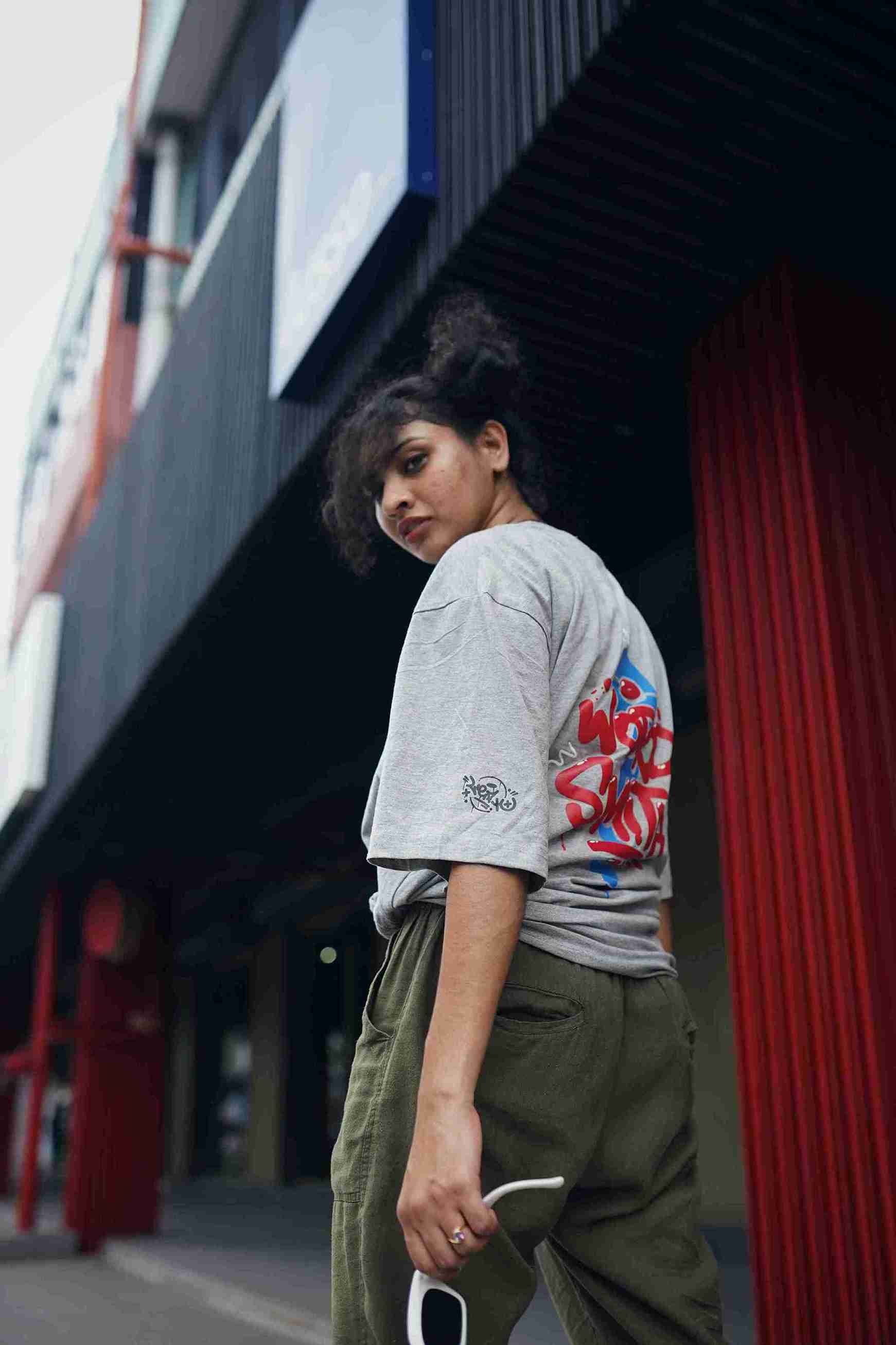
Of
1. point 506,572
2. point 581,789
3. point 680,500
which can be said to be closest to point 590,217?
point 680,500

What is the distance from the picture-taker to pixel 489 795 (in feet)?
4.21

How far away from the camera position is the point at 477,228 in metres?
3.20

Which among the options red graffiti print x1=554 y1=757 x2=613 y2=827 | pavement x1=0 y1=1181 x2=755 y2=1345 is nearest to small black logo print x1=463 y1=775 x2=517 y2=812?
red graffiti print x1=554 y1=757 x2=613 y2=827

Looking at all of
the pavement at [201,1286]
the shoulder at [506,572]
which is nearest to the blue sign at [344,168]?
the shoulder at [506,572]

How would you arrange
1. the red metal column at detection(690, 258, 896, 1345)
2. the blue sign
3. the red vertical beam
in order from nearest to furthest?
the red metal column at detection(690, 258, 896, 1345) < the blue sign < the red vertical beam

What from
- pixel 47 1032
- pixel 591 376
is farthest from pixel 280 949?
Result: pixel 591 376

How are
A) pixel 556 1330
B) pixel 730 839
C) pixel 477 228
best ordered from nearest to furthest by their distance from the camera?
pixel 730 839, pixel 477 228, pixel 556 1330

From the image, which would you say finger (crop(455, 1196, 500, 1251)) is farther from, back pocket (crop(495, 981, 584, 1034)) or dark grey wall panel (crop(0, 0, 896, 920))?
dark grey wall panel (crop(0, 0, 896, 920))

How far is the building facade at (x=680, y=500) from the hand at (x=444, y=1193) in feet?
3.95

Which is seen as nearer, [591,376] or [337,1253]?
[337,1253]

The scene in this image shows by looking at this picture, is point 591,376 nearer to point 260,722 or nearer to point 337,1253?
point 337,1253

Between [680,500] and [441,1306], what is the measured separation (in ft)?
13.0

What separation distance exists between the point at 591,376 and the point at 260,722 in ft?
13.6

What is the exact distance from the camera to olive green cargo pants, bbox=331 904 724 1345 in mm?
1215
